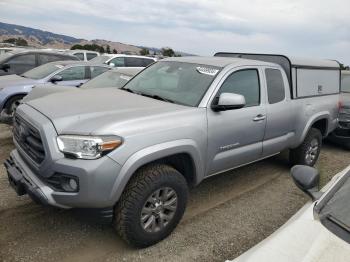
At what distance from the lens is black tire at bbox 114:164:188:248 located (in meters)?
3.14

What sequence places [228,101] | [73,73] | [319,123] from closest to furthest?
[228,101] → [319,123] → [73,73]

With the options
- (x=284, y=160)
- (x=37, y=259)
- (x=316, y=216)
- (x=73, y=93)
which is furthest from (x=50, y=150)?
(x=284, y=160)

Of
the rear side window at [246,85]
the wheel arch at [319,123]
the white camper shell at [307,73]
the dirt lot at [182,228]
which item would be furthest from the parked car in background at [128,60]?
the rear side window at [246,85]

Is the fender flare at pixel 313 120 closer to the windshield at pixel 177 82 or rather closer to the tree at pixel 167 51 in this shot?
the windshield at pixel 177 82

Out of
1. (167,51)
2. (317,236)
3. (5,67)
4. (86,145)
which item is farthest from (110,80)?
(167,51)

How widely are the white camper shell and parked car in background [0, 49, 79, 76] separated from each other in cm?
630

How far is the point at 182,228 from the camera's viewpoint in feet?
12.6

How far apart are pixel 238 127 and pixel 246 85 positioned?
65 centimetres

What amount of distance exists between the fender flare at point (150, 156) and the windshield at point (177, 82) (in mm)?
545

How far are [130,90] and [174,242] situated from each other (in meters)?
1.89

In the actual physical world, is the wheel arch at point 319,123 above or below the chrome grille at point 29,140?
below

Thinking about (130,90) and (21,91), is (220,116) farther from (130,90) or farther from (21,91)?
(21,91)

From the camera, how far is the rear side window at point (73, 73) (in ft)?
28.8

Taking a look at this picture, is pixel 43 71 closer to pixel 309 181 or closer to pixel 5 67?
pixel 5 67
